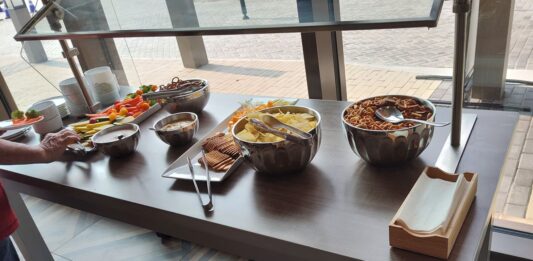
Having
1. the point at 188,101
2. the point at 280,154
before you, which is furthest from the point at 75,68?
the point at 280,154

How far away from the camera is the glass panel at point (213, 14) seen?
705mm

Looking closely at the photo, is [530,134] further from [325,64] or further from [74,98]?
[74,98]

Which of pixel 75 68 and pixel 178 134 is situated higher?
pixel 75 68

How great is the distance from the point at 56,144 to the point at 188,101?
15.3 inches

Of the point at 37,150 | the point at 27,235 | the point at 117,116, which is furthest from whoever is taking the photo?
the point at 27,235

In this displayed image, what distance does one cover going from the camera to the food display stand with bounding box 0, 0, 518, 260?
2.31ft

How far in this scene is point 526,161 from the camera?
1.37m

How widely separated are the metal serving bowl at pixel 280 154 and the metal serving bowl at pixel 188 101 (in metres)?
0.41

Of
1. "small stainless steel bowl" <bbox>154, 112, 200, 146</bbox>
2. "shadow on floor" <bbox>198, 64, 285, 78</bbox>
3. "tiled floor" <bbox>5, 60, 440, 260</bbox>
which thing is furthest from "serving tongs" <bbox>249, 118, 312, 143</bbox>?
"shadow on floor" <bbox>198, 64, 285, 78</bbox>

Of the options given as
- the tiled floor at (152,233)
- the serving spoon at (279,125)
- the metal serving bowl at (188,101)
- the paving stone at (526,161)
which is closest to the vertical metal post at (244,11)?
the serving spoon at (279,125)

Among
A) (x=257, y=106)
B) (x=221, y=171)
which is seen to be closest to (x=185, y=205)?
(x=221, y=171)

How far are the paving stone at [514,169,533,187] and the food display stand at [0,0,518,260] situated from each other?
0.53m

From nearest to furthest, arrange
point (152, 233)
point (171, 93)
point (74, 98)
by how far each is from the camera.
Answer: point (171, 93)
point (74, 98)
point (152, 233)

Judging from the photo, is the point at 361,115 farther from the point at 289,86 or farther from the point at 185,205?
the point at 289,86
